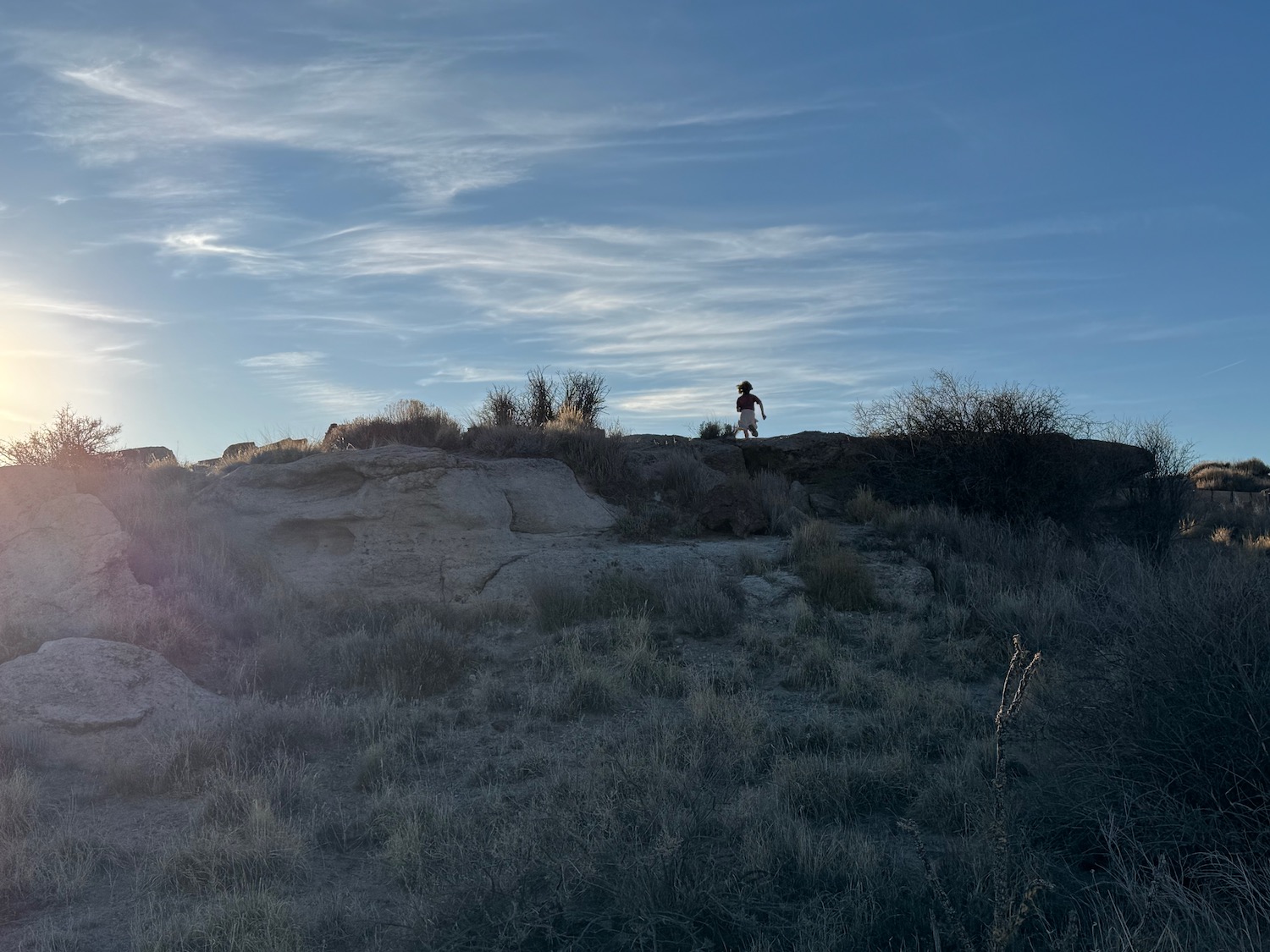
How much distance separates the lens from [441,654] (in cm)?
931

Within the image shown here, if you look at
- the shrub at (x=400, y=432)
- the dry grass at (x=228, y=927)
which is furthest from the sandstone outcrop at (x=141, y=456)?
the dry grass at (x=228, y=927)

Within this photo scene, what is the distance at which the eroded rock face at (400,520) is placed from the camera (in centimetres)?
1181

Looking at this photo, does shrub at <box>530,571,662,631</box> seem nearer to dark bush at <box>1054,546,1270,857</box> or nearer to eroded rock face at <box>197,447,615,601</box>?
eroded rock face at <box>197,447,615,601</box>

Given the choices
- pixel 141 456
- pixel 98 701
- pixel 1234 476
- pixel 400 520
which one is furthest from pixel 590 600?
pixel 1234 476

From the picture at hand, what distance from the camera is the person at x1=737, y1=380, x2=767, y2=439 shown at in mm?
21328

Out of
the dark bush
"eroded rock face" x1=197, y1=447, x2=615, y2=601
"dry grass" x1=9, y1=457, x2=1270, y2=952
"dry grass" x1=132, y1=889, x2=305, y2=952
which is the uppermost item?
"eroded rock face" x1=197, y1=447, x2=615, y2=601

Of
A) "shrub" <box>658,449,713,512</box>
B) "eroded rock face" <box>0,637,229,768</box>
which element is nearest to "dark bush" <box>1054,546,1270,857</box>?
"eroded rock face" <box>0,637,229,768</box>

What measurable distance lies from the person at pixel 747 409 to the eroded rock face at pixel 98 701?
47.7ft

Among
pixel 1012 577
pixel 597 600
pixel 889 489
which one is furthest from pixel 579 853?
pixel 889 489

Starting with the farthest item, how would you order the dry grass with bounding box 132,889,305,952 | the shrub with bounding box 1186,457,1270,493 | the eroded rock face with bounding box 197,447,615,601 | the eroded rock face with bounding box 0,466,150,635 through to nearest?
the shrub with bounding box 1186,457,1270,493 → the eroded rock face with bounding box 197,447,615,601 → the eroded rock face with bounding box 0,466,150,635 → the dry grass with bounding box 132,889,305,952

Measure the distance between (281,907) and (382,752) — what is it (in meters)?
2.48

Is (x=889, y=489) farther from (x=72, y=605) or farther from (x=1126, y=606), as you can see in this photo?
(x=72, y=605)

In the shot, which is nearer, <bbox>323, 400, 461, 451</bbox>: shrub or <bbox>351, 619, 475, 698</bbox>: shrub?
<bbox>351, 619, 475, 698</bbox>: shrub

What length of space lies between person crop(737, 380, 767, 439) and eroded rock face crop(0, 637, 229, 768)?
14549 millimetres
